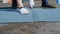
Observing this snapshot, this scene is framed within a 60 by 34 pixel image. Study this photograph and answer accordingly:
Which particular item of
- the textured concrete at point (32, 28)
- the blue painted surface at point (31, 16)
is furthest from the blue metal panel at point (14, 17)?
the textured concrete at point (32, 28)

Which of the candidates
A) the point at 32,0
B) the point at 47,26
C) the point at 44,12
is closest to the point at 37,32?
the point at 47,26

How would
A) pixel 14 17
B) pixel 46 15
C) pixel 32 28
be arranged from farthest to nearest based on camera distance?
1. pixel 46 15
2. pixel 14 17
3. pixel 32 28

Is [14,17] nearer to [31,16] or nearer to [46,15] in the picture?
[31,16]

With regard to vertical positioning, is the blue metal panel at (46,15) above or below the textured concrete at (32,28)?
above

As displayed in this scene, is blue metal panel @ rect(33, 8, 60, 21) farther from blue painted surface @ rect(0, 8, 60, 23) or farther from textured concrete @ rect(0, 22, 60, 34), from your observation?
textured concrete @ rect(0, 22, 60, 34)

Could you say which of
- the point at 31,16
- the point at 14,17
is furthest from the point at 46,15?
the point at 14,17

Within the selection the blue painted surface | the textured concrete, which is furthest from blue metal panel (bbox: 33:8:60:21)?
the textured concrete

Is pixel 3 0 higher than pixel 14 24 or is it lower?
higher

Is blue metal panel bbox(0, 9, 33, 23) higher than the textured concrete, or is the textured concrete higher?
blue metal panel bbox(0, 9, 33, 23)

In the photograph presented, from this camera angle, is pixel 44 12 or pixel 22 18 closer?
pixel 22 18

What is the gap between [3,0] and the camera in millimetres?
2615

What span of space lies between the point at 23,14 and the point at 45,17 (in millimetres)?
305

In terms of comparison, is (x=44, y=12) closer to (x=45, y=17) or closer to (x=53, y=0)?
(x=45, y=17)

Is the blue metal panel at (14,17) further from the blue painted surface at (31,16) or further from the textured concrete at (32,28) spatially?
the textured concrete at (32,28)
